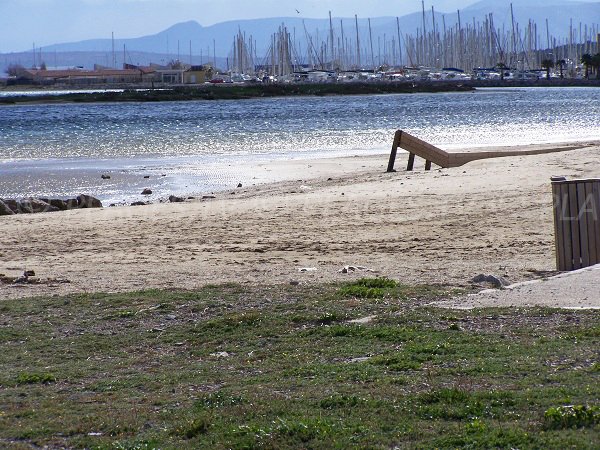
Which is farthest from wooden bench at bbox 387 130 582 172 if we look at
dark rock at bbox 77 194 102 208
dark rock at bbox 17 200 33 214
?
dark rock at bbox 17 200 33 214

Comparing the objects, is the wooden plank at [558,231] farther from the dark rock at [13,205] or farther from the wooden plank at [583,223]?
the dark rock at [13,205]

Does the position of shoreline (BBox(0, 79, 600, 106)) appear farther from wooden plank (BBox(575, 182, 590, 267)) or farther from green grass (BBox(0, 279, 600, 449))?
green grass (BBox(0, 279, 600, 449))

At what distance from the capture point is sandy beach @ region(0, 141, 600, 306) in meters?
12.0

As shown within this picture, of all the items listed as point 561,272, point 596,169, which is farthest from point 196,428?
point 596,169

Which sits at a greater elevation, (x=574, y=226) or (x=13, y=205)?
(x=574, y=226)

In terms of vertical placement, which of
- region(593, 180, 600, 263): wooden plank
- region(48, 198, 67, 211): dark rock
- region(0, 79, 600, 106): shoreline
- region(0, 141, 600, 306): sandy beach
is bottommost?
region(0, 141, 600, 306): sandy beach

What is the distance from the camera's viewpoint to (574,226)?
10992mm

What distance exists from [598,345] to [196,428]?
299cm

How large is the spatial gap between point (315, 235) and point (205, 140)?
31099 mm

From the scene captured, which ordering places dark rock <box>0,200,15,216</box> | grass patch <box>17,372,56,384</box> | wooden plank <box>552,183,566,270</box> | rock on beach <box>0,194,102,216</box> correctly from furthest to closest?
rock on beach <box>0,194,102,216</box> < dark rock <box>0,200,15,216</box> < wooden plank <box>552,183,566,270</box> < grass patch <box>17,372,56,384</box>

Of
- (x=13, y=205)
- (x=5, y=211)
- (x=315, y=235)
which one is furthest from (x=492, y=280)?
(x=13, y=205)

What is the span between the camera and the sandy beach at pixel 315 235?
12.0 m

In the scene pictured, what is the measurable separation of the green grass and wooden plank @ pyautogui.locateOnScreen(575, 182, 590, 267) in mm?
2347

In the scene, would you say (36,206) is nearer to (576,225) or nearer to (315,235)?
(315,235)
